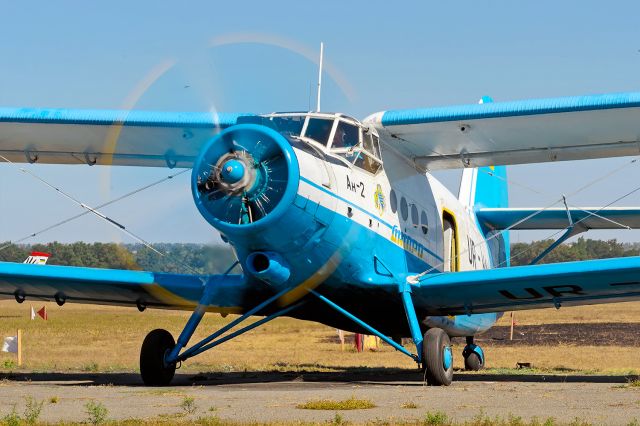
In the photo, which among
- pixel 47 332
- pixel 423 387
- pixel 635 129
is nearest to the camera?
pixel 423 387

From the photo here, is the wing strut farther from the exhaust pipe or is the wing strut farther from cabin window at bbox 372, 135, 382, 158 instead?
the exhaust pipe

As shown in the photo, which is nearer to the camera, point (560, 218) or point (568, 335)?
point (560, 218)

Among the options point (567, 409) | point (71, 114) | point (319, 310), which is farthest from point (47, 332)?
point (567, 409)

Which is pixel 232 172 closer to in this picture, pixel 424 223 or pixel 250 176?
pixel 250 176

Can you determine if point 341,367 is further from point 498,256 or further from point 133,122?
point 133,122

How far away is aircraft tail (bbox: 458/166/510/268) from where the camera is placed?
21.6 metres

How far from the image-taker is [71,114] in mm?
17016

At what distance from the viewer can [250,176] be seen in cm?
1260

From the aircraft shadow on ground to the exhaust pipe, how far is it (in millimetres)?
2080

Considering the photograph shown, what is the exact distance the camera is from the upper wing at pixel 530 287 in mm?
14578

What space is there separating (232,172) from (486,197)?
1124 cm

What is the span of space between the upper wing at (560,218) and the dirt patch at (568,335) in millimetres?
9748

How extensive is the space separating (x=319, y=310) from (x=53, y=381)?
3778 millimetres

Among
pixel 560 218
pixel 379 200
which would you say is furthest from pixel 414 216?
pixel 560 218
